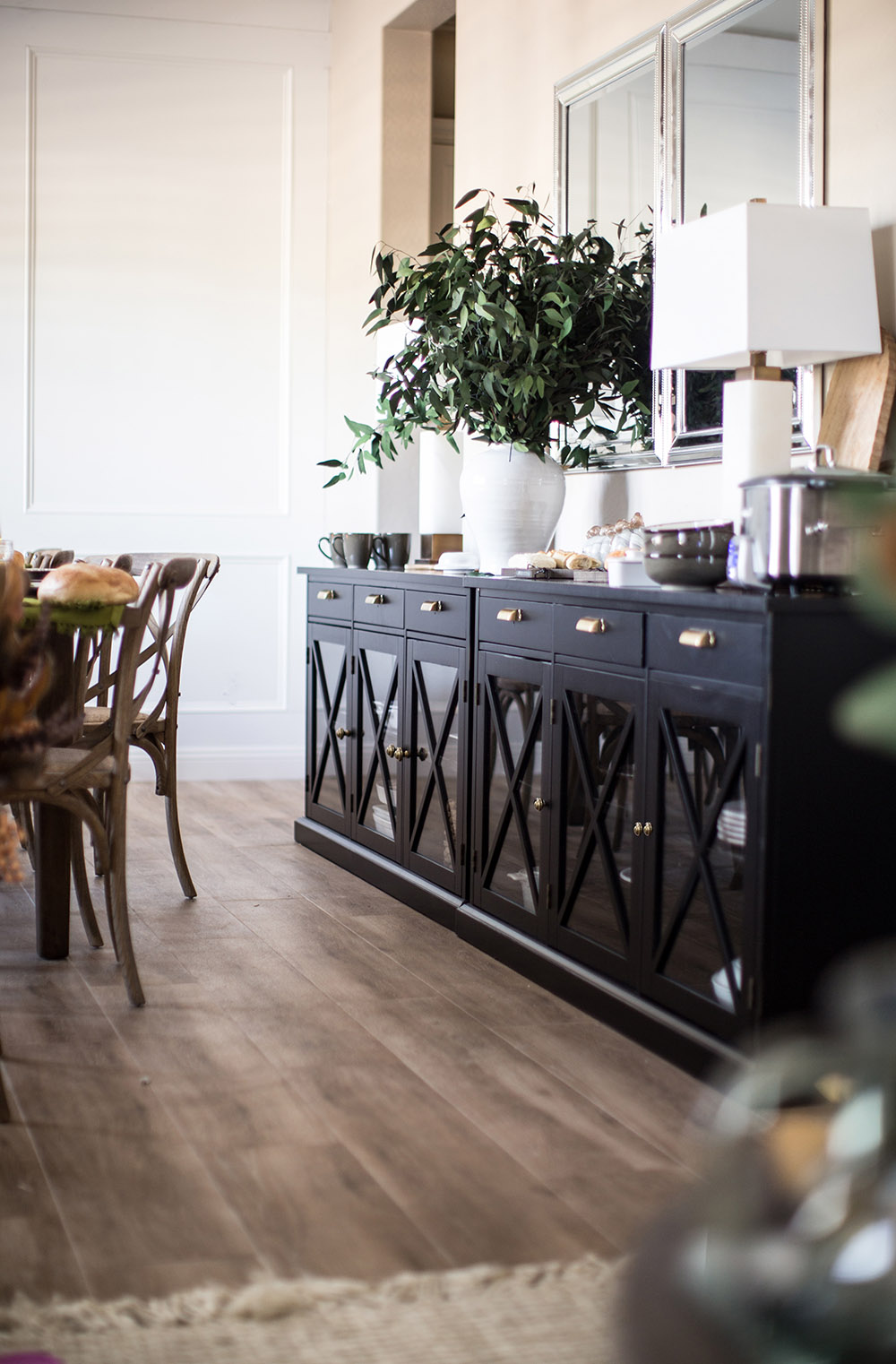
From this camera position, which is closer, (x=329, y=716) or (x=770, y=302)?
(x=770, y=302)

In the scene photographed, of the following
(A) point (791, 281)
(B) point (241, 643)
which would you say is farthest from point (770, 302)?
(B) point (241, 643)

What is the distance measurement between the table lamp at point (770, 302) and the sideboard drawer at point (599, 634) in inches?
11.8

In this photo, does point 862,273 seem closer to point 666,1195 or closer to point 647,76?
point 647,76

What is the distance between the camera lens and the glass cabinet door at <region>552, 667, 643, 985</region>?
2.57 metres

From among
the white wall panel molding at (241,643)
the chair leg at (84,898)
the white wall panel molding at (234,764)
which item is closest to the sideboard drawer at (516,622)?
the chair leg at (84,898)

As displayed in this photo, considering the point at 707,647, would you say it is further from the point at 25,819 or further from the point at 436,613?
the point at 25,819

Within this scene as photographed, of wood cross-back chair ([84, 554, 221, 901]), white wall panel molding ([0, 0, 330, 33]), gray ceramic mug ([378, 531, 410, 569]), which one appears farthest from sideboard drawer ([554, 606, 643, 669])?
white wall panel molding ([0, 0, 330, 33])

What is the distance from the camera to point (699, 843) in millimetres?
2342

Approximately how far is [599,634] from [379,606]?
4.14 ft

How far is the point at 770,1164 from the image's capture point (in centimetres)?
63

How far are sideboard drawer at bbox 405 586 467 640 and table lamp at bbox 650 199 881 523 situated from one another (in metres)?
0.83

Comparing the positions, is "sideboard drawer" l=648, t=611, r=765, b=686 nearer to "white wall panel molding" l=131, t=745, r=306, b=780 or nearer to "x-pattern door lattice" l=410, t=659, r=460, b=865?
"x-pattern door lattice" l=410, t=659, r=460, b=865

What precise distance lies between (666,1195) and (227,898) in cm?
203

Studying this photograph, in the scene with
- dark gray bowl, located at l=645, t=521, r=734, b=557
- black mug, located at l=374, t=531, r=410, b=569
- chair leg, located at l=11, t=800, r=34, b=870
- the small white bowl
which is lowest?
chair leg, located at l=11, t=800, r=34, b=870
